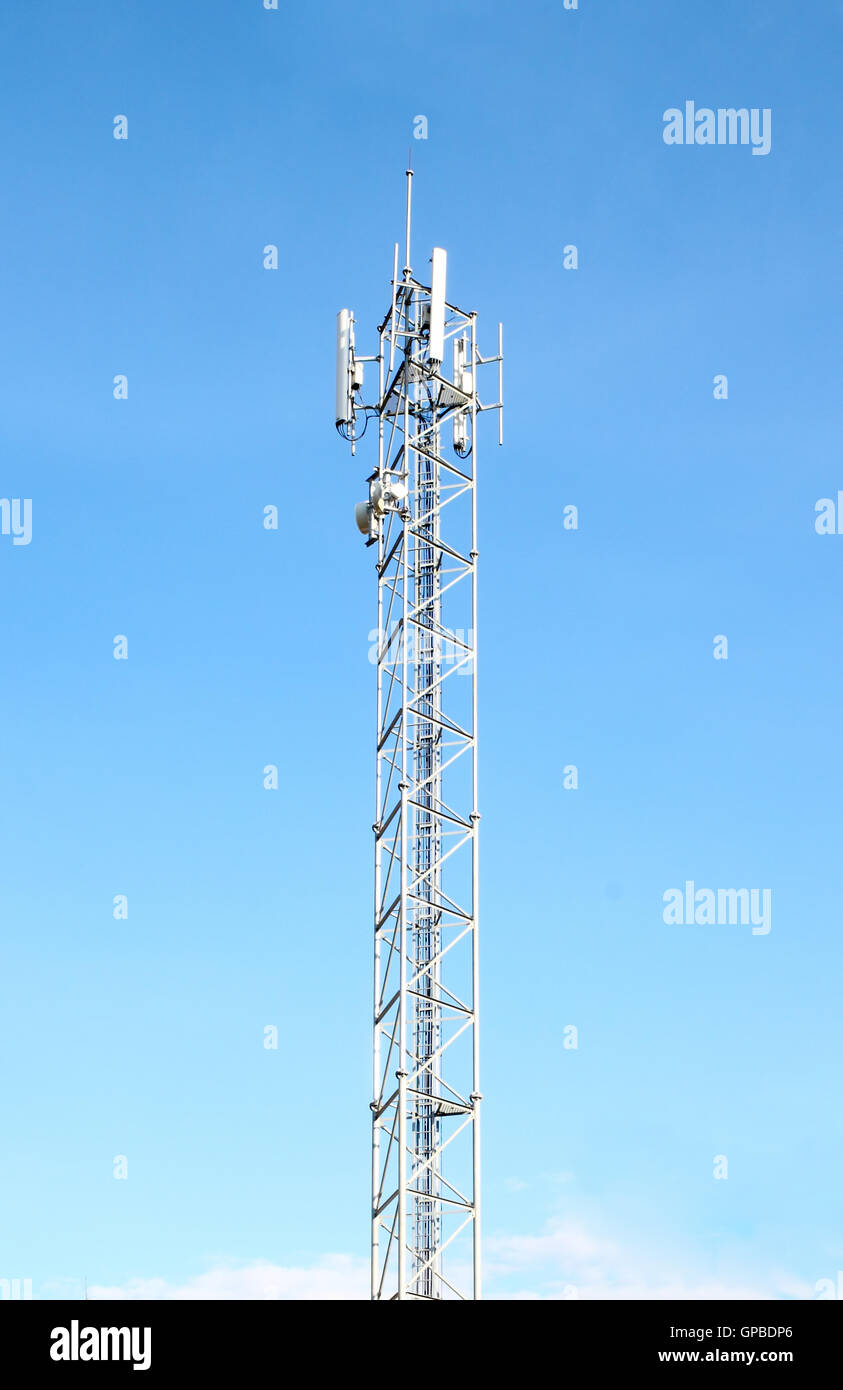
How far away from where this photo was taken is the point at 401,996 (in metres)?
42.1

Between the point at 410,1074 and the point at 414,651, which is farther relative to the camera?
the point at 414,651
